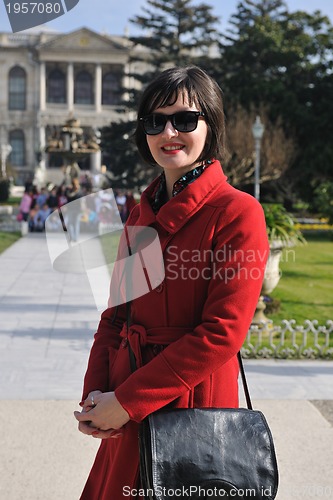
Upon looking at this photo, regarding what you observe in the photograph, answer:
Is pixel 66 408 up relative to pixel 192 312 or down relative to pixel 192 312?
down

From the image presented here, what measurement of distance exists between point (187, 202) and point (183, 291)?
0.23 m

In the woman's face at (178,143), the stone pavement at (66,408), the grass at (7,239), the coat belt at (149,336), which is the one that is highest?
the woman's face at (178,143)

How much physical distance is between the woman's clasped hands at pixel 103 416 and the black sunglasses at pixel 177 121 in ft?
2.35

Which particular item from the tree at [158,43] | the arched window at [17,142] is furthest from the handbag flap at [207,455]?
the arched window at [17,142]

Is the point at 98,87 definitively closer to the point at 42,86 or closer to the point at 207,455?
the point at 42,86

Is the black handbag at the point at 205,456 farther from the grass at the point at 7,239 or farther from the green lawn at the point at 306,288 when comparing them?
the grass at the point at 7,239

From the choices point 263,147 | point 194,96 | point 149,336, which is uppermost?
point 194,96

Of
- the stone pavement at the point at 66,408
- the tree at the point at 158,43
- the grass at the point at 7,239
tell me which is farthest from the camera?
the tree at the point at 158,43

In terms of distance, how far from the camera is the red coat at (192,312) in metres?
1.66

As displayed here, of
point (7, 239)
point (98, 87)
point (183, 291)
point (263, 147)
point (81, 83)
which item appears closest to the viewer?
point (183, 291)

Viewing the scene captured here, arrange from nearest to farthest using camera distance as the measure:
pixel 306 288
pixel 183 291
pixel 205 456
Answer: pixel 205 456 → pixel 183 291 → pixel 306 288

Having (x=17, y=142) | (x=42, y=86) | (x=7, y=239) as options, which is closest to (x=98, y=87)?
(x=42, y=86)

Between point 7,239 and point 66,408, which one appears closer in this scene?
point 66,408

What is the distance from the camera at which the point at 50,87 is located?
61.5m
